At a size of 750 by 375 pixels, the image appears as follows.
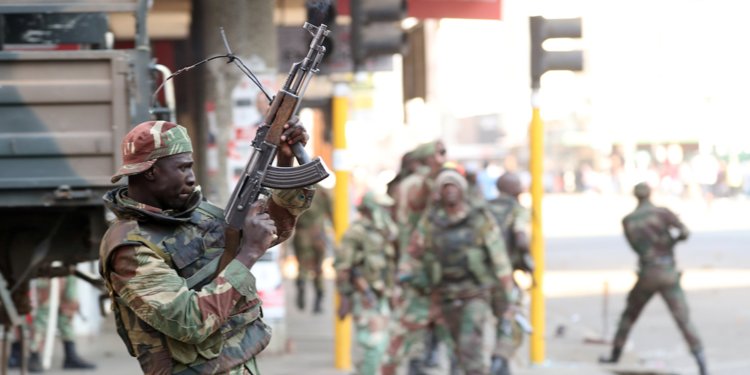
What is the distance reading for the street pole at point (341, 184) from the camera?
1142cm

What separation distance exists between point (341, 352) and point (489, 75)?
64.9 metres

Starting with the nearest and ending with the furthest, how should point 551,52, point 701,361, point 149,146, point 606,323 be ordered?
1. point 149,146
2. point 701,361
3. point 551,52
4. point 606,323

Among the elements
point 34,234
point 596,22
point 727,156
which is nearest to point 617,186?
point 727,156

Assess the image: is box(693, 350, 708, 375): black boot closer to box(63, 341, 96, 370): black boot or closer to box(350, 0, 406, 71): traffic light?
box(350, 0, 406, 71): traffic light

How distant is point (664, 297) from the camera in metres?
11.5

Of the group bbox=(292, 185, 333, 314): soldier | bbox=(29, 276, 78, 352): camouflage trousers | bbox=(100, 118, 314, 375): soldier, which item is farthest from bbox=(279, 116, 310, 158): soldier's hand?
bbox=(292, 185, 333, 314): soldier

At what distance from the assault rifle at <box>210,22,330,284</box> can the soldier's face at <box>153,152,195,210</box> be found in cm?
16

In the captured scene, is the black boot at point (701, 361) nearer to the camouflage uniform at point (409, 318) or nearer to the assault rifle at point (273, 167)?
the camouflage uniform at point (409, 318)

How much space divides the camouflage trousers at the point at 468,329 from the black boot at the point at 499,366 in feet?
3.70

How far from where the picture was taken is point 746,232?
30.1m

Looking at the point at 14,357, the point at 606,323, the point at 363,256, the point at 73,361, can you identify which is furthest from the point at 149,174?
the point at 606,323

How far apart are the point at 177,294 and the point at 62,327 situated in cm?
732

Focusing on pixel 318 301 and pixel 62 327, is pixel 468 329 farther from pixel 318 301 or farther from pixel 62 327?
pixel 318 301

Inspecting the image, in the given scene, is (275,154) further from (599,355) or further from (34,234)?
(599,355)
